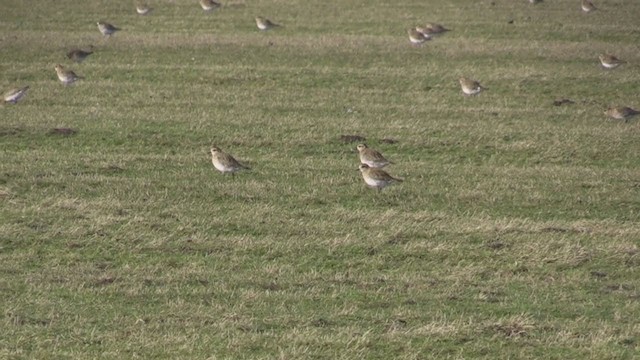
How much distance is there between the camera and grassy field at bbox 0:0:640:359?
469 inches

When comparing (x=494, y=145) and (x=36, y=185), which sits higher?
(x=36, y=185)

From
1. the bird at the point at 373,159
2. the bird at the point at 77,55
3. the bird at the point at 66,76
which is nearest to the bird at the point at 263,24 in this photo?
the bird at the point at 77,55

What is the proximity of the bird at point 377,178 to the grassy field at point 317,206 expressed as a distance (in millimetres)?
205

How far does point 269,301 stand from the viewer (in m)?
12.8

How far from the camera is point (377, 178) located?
17.6 metres

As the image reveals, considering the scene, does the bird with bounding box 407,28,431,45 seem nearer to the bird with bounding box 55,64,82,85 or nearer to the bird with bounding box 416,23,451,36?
the bird with bounding box 416,23,451,36

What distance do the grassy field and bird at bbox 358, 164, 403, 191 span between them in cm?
20

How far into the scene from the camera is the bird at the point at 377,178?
57.8 ft

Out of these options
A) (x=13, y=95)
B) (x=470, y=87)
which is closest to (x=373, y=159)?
(x=470, y=87)

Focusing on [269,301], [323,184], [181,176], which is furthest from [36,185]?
[269,301]

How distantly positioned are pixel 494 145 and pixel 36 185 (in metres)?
8.34

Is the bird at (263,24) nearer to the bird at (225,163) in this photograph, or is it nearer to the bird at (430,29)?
the bird at (430,29)

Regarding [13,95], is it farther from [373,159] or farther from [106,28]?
[106,28]

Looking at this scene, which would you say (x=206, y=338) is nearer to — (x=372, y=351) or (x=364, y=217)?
(x=372, y=351)
